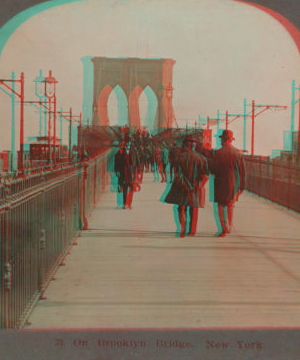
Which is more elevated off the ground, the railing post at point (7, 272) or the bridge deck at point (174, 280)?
the railing post at point (7, 272)

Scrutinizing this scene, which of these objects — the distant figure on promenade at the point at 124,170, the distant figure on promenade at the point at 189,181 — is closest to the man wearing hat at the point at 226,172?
the distant figure on promenade at the point at 189,181

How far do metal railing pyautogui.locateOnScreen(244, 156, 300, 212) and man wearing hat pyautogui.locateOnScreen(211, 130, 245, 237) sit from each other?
2.04m

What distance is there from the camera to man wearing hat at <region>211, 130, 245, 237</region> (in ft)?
23.8

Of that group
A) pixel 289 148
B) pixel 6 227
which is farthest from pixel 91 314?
pixel 289 148

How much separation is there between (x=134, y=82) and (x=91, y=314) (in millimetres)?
2548

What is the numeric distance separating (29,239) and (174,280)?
161 cm

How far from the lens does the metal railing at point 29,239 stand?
3.48 meters

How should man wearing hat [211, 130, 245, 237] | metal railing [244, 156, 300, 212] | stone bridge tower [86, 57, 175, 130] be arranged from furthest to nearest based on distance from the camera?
1. metal railing [244, 156, 300, 212]
2. man wearing hat [211, 130, 245, 237]
3. stone bridge tower [86, 57, 175, 130]

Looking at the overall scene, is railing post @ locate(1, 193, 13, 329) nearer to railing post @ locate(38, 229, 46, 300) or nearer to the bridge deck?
the bridge deck

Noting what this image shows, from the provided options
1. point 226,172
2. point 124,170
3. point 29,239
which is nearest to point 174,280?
point 29,239

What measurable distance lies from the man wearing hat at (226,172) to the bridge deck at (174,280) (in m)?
0.47

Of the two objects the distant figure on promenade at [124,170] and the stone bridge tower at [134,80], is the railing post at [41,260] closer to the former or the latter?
the stone bridge tower at [134,80]

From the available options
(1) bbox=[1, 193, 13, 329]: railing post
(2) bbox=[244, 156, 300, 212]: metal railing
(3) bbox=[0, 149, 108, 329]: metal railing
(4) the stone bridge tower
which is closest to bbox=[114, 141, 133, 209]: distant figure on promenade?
(2) bbox=[244, 156, 300, 212]: metal railing
